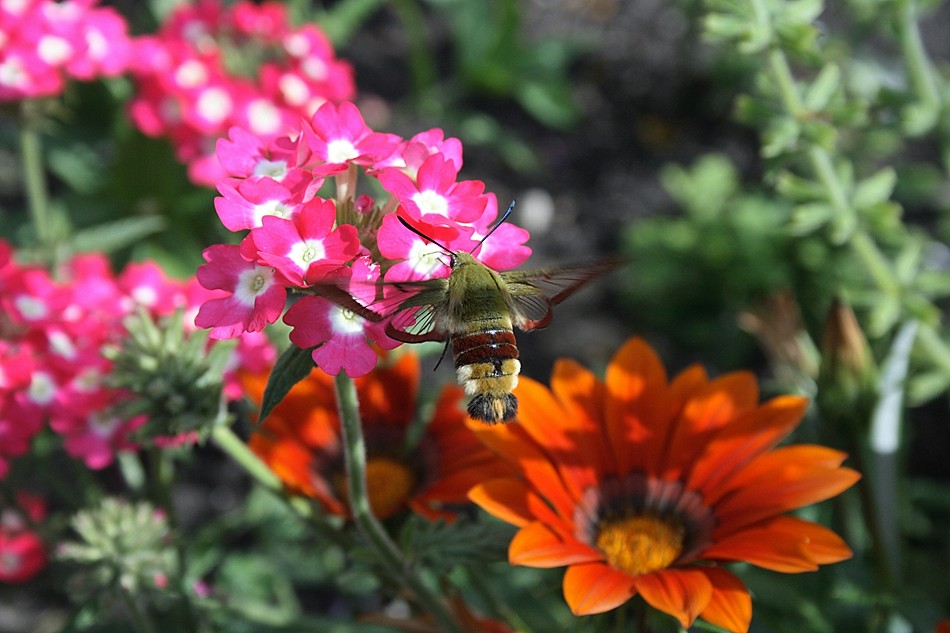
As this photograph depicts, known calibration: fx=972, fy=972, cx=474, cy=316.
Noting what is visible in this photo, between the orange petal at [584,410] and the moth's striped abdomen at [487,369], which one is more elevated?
the orange petal at [584,410]

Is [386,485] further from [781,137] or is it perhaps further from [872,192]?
[872,192]

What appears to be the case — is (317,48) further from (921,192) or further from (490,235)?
(921,192)

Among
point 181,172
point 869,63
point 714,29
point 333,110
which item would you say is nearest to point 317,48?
point 181,172

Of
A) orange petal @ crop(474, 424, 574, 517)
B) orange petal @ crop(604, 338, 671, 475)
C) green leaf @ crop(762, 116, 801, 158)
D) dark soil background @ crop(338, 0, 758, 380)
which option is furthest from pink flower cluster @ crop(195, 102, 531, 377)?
dark soil background @ crop(338, 0, 758, 380)

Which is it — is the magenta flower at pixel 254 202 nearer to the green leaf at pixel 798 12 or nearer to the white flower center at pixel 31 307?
the white flower center at pixel 31 307

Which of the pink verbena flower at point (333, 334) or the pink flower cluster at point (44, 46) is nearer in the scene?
the pink verbena flower at point (333, 334)

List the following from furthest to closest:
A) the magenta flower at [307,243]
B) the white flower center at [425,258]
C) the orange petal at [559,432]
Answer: the orange petal at [559,432] < the white flower center at [425,258] < the magenta flower at [307,243]

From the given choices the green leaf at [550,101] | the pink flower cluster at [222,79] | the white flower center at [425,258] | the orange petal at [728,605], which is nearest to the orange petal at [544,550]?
the orange petal at [728,605]
